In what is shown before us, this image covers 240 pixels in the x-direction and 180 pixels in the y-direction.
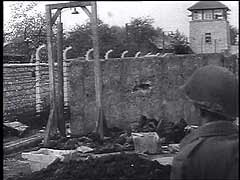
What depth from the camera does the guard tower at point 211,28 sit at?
1.82 m

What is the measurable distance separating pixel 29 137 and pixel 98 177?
9.52 ft

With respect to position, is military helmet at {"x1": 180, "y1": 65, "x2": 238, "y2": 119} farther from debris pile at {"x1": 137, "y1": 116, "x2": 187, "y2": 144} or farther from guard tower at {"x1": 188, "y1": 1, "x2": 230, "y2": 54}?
debris pile at {"x1": 137, "y1": 116, "x2": 187, "y2": 144}

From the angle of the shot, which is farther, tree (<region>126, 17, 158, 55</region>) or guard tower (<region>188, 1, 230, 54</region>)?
tree (<region>126, 17, 158, 55</region>)

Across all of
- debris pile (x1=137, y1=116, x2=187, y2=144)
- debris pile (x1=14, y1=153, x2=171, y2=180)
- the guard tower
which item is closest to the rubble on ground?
debris pile (x1=137, y1=116, x2=187, y2=144)

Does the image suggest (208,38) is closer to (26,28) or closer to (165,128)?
(26,28)

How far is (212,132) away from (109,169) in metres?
2.04

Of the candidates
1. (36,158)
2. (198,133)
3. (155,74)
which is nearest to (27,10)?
(36,158)

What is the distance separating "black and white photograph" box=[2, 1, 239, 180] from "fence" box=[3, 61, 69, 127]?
1 centimetres

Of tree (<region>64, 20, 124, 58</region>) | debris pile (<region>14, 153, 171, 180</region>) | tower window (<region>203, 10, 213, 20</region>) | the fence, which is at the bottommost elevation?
debris pile (<region>14, 153, 171, 180</region>)

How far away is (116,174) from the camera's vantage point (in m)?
3.22

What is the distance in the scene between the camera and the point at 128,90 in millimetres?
6086

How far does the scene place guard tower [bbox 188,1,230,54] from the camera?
1.82 m

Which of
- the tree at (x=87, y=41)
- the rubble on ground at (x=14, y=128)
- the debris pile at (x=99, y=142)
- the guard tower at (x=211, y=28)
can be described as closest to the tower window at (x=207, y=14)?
the guard tower at (x=211, y=28)

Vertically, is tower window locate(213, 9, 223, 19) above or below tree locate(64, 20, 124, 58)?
below
